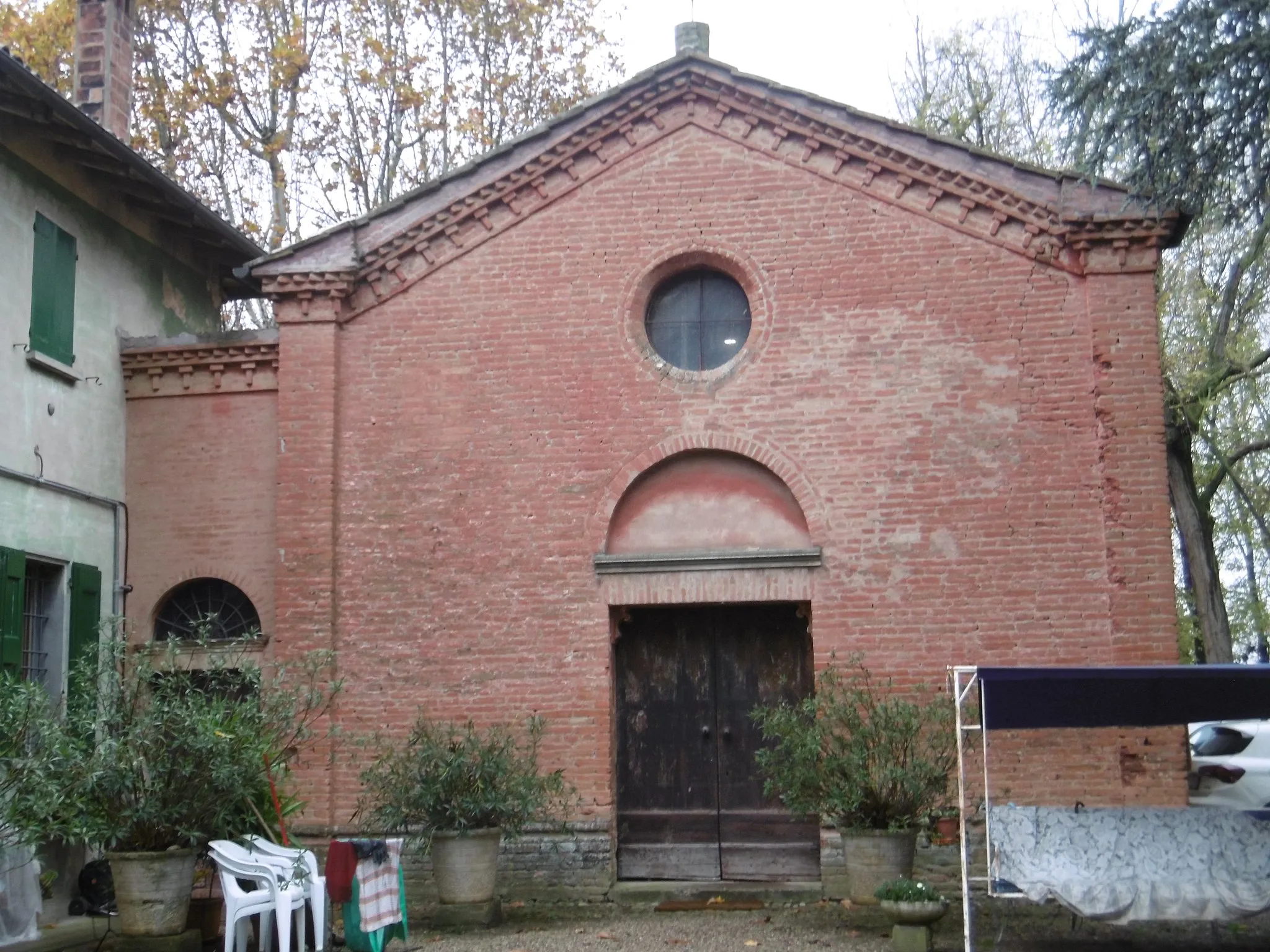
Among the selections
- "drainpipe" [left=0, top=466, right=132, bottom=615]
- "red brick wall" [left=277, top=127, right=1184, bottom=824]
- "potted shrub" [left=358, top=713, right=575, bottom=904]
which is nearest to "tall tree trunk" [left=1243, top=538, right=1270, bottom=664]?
"red brick wall" [left=277, top=127, right=1184, bottom=824]

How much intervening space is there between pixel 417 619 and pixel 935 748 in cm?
483

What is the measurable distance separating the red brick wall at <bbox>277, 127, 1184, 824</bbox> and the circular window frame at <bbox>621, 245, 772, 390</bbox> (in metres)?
0.03

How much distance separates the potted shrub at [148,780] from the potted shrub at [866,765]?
4.18 meters

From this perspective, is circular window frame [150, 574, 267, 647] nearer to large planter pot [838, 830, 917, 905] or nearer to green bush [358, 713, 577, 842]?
green bush [358, 713, 577, 842]

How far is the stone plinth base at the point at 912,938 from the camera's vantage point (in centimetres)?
962

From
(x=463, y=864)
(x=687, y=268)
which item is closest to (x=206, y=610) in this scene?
(x=463, y=864)

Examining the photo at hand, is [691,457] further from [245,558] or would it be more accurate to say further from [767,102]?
[245,558]

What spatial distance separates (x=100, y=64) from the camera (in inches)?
593

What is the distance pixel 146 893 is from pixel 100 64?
384 inches

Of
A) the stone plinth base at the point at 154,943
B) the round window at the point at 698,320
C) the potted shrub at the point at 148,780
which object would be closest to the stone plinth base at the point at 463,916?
the potted shrub at the point at 148,780

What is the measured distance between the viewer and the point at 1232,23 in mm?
9570

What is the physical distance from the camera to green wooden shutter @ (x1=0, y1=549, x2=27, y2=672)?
11.4 m

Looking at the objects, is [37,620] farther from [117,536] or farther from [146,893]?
[146,893]

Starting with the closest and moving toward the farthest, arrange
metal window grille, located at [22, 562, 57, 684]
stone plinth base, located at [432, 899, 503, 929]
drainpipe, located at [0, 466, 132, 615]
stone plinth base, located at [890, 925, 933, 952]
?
stone plinth base, located at [890, 925, 933, 952] < stone plinth base, located at [432, 899, 503, 929] < metal window grille, located at [22, 562, 57, 684] < drainpipe, located at [0, 466, 132, 615]
